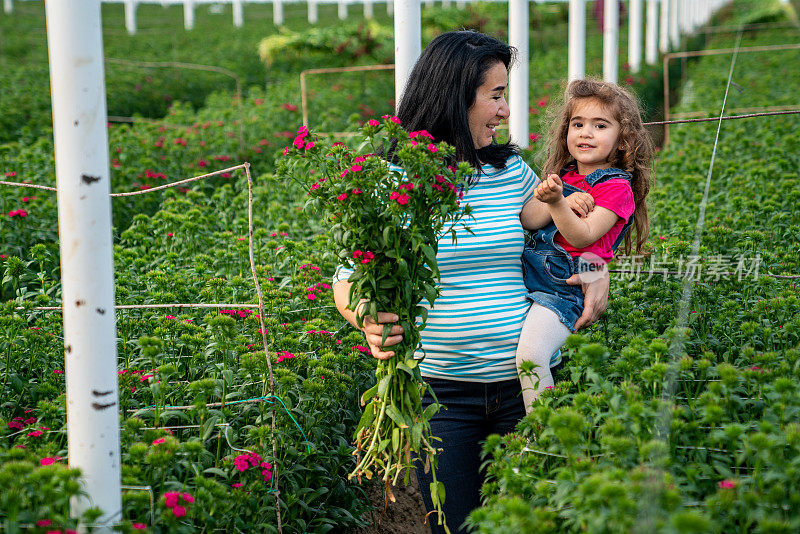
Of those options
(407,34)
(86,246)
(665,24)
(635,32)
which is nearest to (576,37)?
(407,34)

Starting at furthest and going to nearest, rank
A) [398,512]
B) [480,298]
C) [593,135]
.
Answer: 1. [398,512]
2. [593,135]
3. [480,298]

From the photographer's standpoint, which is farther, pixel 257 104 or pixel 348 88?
pixel 348 88

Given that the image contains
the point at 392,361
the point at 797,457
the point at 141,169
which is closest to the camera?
the point at 797,457

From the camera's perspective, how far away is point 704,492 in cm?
185

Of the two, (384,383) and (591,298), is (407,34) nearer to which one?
(591,298)

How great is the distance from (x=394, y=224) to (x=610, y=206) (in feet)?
2.57

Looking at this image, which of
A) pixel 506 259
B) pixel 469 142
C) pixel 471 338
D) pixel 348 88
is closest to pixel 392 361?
pixel 471 338

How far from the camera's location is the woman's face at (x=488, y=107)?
2.49 metres

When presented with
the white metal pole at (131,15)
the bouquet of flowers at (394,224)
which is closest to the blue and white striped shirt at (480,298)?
the bouquet of flowers at (394,224)

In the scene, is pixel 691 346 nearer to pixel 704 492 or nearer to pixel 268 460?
pixel 704 492

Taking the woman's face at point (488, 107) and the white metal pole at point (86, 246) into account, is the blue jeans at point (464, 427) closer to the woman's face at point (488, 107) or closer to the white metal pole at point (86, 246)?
the woman's face at point (488, 107)

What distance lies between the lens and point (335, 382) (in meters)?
2.88

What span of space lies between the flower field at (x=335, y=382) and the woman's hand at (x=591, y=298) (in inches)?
4.4

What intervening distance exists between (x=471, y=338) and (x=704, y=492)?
2.61ft
